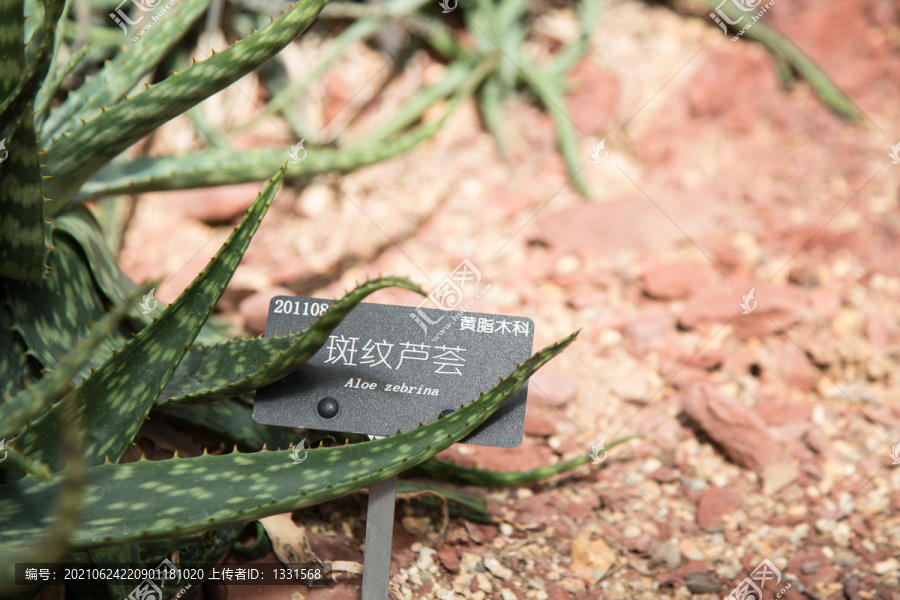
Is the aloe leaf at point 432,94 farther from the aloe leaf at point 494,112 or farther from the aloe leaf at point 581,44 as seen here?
the aloe leaf at point 581,44

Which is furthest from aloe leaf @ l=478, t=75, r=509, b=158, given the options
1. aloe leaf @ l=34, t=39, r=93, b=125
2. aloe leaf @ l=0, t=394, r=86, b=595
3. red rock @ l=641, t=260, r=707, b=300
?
aloe leaf @ l=0, t=394, r=86, b=595

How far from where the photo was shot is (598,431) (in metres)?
1.56

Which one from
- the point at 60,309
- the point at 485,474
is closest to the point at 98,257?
the point at 60,309

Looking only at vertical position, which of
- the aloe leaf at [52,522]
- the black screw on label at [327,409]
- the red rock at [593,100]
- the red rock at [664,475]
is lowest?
the aloe leaf at [52,522]

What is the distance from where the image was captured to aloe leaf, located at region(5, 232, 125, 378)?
1.04m

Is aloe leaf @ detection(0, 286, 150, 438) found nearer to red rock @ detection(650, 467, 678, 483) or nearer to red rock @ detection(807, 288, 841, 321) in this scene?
red rock @ detection(650, 467, 678, 483)

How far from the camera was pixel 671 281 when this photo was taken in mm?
1873

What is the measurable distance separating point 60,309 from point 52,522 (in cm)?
43

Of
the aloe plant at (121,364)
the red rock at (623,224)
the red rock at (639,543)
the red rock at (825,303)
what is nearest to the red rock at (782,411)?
the red rock at (825,303)

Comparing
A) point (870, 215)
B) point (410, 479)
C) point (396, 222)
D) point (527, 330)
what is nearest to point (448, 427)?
point (527, 330)

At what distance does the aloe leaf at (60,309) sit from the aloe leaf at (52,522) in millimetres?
244

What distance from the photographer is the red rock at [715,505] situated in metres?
1.32

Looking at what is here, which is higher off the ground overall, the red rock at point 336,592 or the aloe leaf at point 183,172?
the aloe leaf at point 183,172

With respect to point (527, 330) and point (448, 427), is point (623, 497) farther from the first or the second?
point (448, 427)
